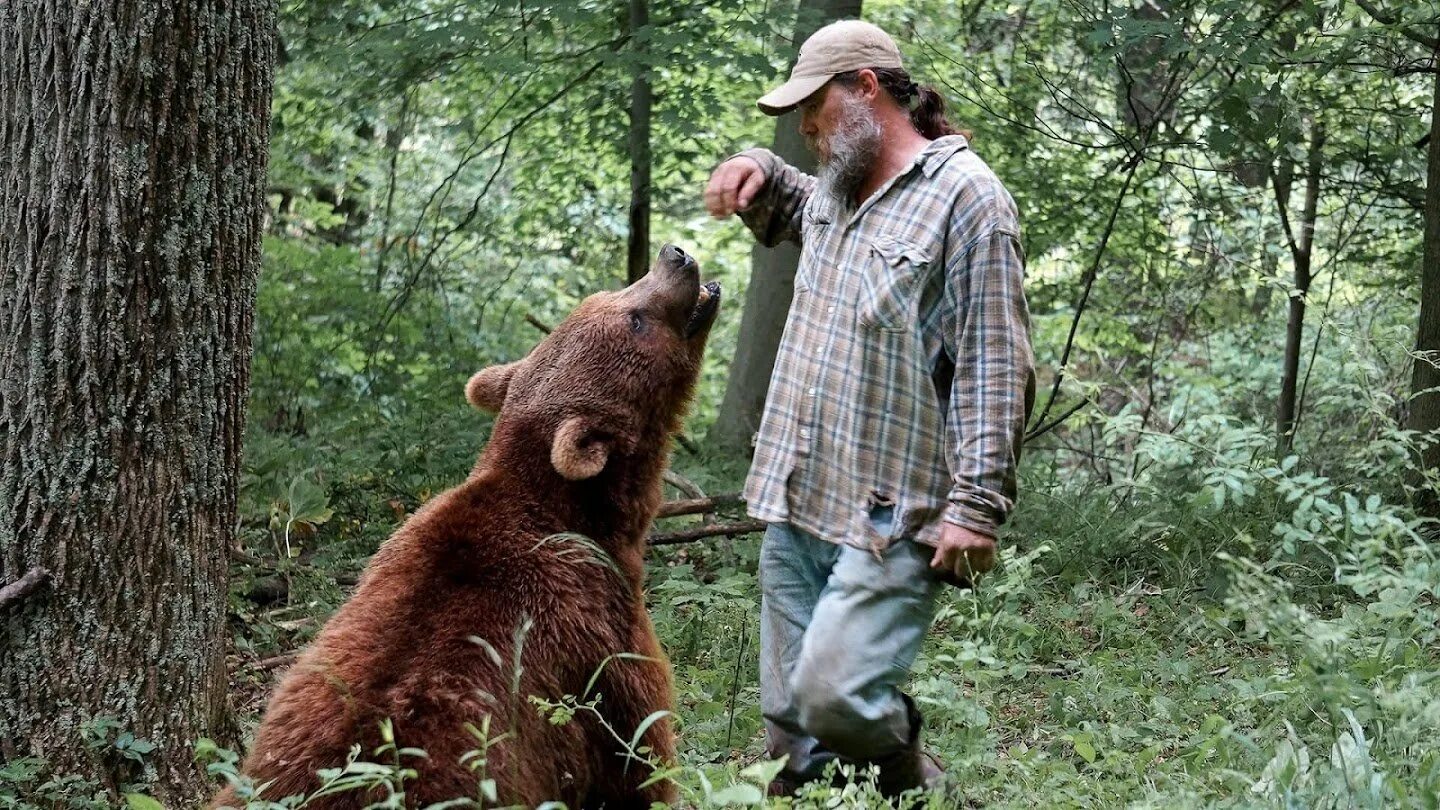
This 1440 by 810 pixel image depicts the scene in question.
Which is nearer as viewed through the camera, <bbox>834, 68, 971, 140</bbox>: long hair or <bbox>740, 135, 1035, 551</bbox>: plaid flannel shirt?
<bbox>740, 135, 1035, 551</bbox>: plaid flannel shirt

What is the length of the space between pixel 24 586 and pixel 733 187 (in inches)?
102

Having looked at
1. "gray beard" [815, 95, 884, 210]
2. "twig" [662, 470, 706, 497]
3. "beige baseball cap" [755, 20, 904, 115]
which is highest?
"beige baseball cap" [755, 20, 904, 115]

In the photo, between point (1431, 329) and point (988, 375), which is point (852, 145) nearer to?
point (988, 375)

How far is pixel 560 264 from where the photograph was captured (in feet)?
49.2

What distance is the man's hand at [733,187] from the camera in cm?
428

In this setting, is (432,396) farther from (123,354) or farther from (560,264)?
(560,264)

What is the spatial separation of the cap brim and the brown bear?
925mm

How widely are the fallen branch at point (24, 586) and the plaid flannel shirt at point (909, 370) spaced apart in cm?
225

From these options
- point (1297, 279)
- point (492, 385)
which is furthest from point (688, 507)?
point (1297, 279)

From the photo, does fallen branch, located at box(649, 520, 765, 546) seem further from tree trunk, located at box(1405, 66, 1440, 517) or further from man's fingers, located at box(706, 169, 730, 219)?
tree trunk, located at box(1405, 66, 1440, 517)

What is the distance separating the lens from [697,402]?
6.47 metres

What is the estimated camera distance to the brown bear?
3.46 meters

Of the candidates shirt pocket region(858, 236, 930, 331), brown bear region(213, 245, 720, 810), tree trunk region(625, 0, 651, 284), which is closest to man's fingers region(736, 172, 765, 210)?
brown bear region(213, 245, 720, 810)

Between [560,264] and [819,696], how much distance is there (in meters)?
11.8
